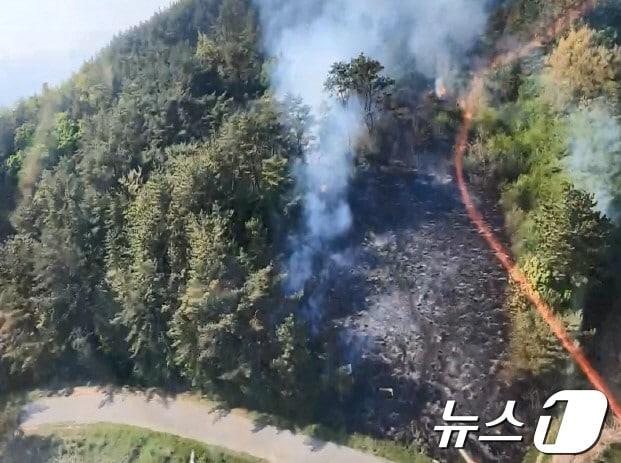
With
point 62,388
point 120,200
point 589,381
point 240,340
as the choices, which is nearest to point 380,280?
point 240,340

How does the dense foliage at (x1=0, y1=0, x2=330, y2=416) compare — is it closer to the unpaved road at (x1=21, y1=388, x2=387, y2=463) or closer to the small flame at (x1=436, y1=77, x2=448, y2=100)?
the unpaved road at (x1=21, y1=388, x2=387, y2=463)

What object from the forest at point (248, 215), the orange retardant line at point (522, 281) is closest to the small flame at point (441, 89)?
the forest at point (248, 215)

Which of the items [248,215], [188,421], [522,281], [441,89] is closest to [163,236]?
[248,215]

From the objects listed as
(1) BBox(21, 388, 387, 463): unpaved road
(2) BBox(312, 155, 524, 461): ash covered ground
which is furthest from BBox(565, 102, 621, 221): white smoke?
(1) BBox(21, 388, 387, 463): unpaved road

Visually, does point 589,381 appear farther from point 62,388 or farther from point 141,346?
point 62,388

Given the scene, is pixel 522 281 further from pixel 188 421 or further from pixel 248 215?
pixel 188 421

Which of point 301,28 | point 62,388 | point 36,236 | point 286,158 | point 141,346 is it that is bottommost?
point 62,388
